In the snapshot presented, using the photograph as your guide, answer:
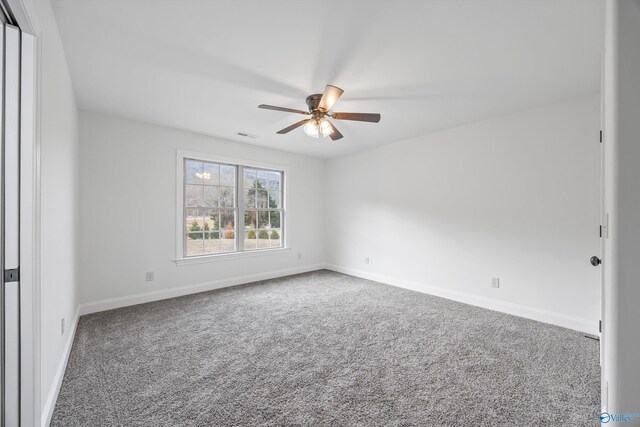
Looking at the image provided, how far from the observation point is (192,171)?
427 centimetres

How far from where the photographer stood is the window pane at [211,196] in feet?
14.5

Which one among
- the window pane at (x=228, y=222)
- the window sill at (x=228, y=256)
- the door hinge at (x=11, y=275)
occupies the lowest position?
the window sill at (x=228, y=256)

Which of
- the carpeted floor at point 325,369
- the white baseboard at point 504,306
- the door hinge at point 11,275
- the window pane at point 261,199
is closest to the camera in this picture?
the door hinge at point 11,275

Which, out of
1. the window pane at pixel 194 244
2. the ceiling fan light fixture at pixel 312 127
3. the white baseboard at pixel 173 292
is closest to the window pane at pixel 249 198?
the window pane at pixel 194 244

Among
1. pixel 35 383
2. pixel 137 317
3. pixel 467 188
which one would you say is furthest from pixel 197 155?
pixel 467 188

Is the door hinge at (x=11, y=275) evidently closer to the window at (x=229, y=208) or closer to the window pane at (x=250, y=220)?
the window at (x=229, y=208)

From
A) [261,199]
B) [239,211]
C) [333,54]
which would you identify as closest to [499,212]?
[333,54]

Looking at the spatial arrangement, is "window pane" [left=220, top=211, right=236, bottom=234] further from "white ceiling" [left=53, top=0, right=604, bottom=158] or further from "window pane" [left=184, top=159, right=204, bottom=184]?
"white ceiling" [left=53, top=0, right=604, bottom=158]

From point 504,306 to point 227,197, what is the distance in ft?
13.7

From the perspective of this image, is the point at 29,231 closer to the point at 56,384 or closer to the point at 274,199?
the point at 56,384

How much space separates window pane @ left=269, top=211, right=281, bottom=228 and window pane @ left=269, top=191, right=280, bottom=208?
0.13 metres

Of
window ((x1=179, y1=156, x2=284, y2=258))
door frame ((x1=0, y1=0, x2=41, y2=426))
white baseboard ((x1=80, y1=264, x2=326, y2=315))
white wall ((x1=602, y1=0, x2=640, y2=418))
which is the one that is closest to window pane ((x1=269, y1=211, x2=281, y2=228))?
window ((x1=179, y1=156, x2=284, y2=258))

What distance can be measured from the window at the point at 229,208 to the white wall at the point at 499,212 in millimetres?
1722

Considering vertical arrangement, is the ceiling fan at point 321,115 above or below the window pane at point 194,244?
above
